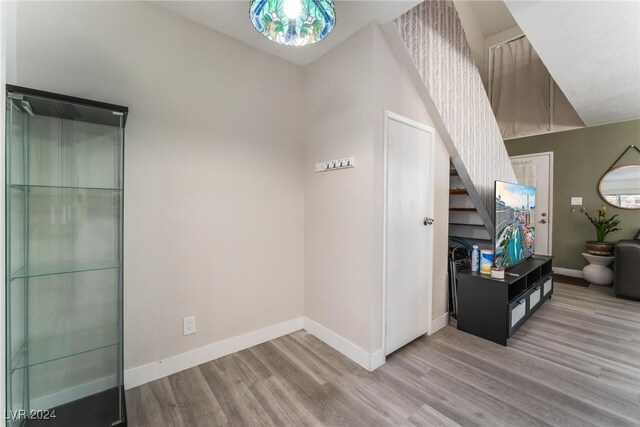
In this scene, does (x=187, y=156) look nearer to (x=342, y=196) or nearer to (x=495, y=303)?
(x=342, y=196)

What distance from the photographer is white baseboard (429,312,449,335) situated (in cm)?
253

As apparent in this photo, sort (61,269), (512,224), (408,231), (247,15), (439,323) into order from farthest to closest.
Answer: (512,224) < (439,323) < (408,231) < (247,15) < (61,269)

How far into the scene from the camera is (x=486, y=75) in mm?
5430

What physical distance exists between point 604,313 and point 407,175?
2.80 metres

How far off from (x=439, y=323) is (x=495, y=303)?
53 cm

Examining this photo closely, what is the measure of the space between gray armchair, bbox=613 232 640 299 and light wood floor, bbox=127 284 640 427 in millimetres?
1274

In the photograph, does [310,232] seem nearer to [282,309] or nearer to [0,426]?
[282,309]

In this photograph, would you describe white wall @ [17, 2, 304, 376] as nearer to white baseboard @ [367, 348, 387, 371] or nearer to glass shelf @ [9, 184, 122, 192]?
glass shelf @ [9, 184, 122, 192]

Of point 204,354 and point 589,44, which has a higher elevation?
point 589,44

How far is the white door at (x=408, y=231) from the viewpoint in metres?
Result: 2.10

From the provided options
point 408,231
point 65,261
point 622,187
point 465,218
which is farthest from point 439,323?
point 622,187

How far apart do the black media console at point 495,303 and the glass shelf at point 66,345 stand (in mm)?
2710

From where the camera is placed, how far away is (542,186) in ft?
15.0

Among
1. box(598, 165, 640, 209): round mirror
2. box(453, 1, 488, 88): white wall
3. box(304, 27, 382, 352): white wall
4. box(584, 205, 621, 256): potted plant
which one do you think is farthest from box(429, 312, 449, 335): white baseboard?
box(453, 1, 488, 88): white wall
